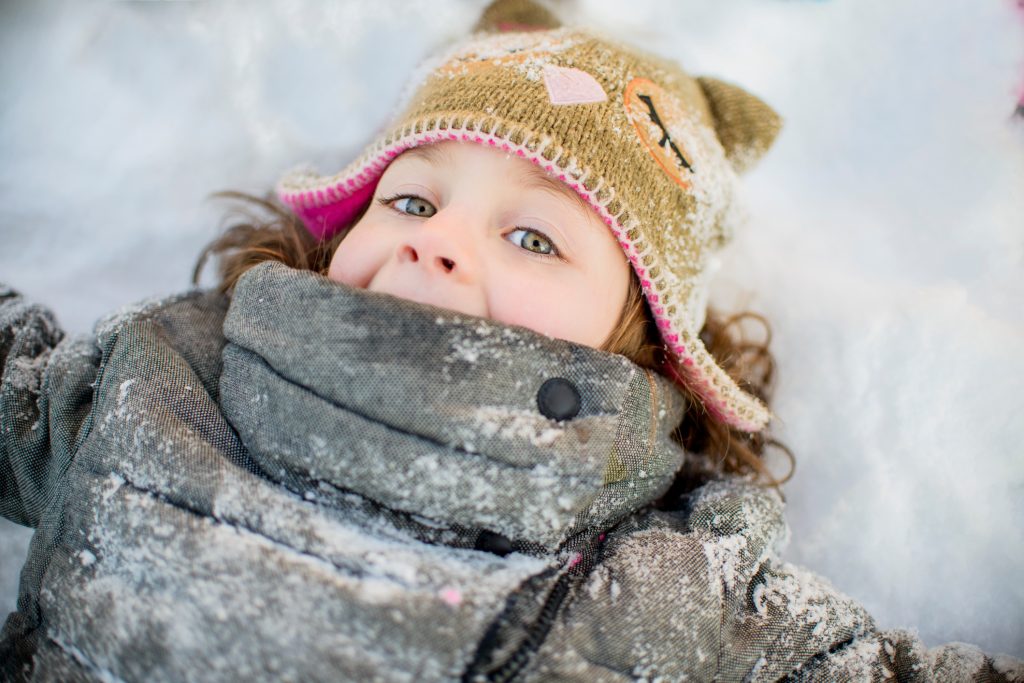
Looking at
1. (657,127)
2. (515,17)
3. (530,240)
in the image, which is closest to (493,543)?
(530,240)

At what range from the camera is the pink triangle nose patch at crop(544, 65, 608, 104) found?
3.62 feet

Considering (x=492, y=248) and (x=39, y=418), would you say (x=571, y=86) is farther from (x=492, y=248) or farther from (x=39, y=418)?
(x=39, y=418)

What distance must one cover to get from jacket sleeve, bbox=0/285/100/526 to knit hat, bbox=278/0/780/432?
0.51 meters

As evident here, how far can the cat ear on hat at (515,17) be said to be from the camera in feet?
4.99

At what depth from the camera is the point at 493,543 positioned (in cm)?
96

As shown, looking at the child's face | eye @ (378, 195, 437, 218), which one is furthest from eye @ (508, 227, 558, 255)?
eye @ (378, 195, 437, 218)

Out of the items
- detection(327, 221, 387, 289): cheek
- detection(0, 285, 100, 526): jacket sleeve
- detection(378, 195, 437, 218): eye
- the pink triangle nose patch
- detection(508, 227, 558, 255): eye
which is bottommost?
detection(0, 285, 100, 526): jacket sleeve

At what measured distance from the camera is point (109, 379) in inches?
41.0

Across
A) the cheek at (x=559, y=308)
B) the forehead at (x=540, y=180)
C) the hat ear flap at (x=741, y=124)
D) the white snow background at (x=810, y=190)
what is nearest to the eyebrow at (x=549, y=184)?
the forehead at (x=540, y=180)

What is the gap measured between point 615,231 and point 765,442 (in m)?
0.61

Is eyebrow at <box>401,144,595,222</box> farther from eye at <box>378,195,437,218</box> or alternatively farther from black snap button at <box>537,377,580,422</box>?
black snap button at <box>537,377,580,422</box>

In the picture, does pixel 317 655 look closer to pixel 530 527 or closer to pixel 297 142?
pixel 530 527

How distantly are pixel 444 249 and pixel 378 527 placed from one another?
41 cm

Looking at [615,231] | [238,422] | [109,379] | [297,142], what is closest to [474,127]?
[615,231]
